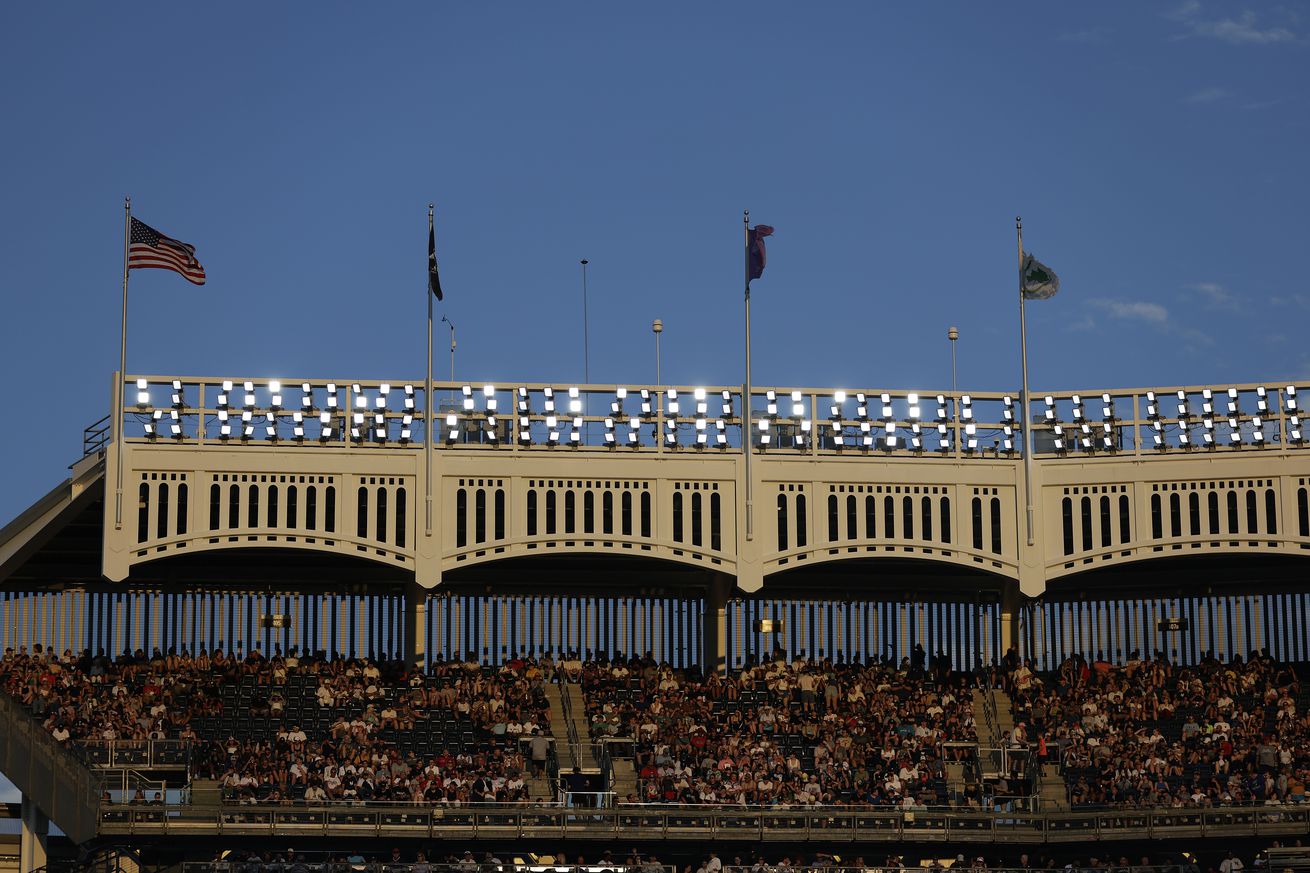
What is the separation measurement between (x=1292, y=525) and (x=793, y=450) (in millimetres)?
13304

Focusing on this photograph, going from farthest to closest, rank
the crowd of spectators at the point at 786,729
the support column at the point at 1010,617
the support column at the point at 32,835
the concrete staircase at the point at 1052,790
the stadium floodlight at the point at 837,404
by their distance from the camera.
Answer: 1. the support column at the point at 1010,617
2. the stadium floodlight at the point at 837,404
3. the crowd of spectators at the point at 786,729
4. the concrete staircase at the point at 1052,790
5. the support column at the point at 32,835

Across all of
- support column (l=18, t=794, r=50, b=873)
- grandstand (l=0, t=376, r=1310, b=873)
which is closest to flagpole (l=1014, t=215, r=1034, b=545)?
grandstand (l=0, t=376, r=1310, b=873)

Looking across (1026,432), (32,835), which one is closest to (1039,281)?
(1026,432)

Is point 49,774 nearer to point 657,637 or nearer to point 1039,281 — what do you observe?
point 657,637

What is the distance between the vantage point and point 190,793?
5041 cm

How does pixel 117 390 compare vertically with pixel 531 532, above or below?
above

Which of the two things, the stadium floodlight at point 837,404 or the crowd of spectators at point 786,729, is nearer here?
the crowd of spectators at point 786,729

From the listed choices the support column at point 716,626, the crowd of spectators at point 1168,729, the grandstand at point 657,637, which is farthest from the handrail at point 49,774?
the crowd of spectators at point 1168,729

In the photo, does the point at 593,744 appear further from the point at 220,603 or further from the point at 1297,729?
the point at 1297,729

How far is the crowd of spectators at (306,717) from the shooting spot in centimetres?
5181

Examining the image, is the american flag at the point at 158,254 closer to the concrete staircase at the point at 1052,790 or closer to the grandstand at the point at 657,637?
the grandstand at the point at 657,637

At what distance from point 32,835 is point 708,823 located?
614 inches

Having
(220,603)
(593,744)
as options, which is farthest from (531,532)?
(220,603)

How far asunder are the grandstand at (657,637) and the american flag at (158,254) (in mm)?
3022
